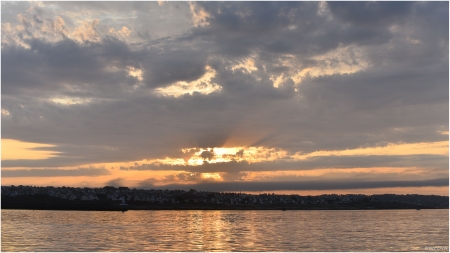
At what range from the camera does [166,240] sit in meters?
71.8

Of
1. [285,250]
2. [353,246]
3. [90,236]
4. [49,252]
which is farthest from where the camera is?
[90,236]

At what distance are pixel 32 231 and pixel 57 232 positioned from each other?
3.99 meters

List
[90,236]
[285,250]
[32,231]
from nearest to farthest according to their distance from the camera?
[285,250], [90,236], [32,231]

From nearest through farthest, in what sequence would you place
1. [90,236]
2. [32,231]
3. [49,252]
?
[49,252], [90,236], [32,231]

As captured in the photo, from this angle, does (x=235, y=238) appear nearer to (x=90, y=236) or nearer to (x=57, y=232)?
(x=90, y=236)

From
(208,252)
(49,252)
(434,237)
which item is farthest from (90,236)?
(434,237)

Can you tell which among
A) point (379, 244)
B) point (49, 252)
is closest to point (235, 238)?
point (379, 244)

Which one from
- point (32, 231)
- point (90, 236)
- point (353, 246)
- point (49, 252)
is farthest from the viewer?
point (32, 231)

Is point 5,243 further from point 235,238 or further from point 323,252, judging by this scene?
point 323,252

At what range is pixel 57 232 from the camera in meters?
81.7

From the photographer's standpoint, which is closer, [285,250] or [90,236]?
[285,250]

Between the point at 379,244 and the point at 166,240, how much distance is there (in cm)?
2983

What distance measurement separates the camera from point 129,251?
189 ft

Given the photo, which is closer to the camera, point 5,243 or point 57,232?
point 5,243
